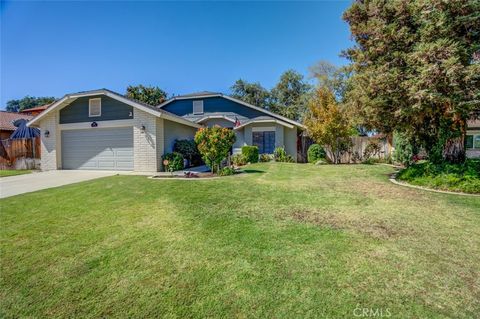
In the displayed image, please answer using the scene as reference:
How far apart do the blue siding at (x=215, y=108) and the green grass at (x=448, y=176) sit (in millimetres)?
12337

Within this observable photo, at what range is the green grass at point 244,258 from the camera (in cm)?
246

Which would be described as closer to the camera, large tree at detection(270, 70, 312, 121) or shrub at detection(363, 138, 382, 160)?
shrub at detection(363, 138, 382, 160)

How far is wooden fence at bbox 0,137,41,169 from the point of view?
16.2 m

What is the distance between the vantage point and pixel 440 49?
6855mm

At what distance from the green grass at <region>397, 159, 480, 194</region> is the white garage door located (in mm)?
12911

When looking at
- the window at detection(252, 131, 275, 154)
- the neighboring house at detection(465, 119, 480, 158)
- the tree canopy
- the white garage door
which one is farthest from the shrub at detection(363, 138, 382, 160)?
the tree canopy

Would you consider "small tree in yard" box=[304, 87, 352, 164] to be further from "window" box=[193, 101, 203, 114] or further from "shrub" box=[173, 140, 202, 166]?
"window" box=[193, 101, 203, 114]

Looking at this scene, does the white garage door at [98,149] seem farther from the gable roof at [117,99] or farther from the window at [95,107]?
the gable roof at [117,99]

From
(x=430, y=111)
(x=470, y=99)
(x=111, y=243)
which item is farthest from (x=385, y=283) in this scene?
(x=430, y=111)

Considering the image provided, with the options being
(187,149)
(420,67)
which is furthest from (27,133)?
(420,67)

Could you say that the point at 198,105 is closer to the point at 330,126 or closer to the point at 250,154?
the point at 250,154

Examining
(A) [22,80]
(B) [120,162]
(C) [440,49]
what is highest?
(A) [22,80]

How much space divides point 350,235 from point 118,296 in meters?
3.36

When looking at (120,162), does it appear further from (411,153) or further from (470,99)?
(411,153)
